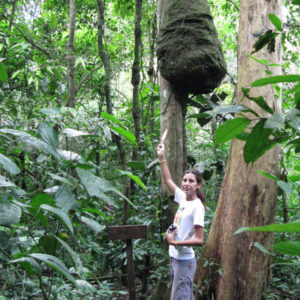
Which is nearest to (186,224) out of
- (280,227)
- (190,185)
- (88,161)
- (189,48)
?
(190,185)

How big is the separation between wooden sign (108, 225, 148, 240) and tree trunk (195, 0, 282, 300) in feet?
2.24

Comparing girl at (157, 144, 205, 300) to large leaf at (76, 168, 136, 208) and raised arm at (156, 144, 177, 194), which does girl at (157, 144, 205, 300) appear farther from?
large leaf at (76, 168, 136, 208)

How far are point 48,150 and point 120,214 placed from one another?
3.94m

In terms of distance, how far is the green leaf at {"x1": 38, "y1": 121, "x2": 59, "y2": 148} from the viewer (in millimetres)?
1182

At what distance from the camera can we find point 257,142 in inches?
22.0

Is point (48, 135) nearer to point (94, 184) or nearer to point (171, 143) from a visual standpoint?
point (94, 184)

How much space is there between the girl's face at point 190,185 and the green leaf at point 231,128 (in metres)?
2.63

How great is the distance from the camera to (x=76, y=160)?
141 cm

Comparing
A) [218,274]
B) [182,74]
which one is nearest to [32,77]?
[182,74]

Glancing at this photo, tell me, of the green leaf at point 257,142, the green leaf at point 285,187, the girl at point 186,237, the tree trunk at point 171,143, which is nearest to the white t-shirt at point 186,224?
the girl at point 186,237

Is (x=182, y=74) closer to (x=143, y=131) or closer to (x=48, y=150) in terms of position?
(x=143, y=131)

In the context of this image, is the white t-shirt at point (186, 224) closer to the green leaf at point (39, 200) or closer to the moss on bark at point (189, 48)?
the moss on bark at point (189, 48)

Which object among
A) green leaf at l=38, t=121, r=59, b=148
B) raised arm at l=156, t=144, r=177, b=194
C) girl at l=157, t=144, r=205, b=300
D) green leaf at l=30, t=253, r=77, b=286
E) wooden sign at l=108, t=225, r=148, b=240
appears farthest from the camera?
raised arm at l=156, t=144, r=177, b=194

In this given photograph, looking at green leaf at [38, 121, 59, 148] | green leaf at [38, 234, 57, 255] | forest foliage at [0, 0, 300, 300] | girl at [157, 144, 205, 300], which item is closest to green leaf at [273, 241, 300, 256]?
forest foliage at [0, 0, 300, 300]
